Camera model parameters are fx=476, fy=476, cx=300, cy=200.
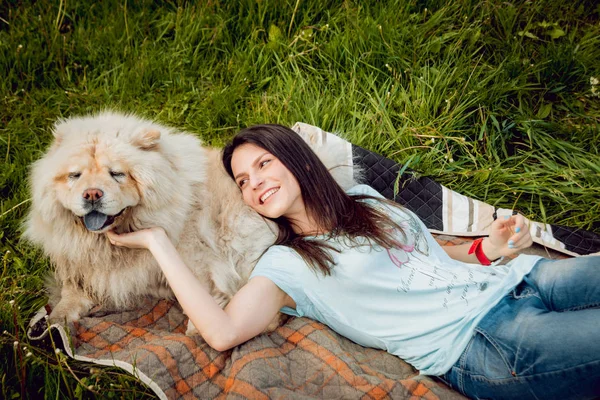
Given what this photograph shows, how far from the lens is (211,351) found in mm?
2162

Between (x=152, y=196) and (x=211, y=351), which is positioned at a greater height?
(x=152, y=196)

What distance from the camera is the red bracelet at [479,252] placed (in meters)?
2.56

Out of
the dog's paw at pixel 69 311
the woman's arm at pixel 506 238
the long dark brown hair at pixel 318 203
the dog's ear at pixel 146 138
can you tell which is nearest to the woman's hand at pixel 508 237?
the woman's arm at pixel 506 238

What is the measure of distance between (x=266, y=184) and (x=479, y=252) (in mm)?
1215

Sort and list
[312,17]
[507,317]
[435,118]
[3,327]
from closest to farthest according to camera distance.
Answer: [507,317] < [3,327] < [435,118] < [312,17]

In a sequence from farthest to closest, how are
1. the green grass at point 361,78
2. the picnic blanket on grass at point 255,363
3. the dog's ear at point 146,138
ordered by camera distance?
the green grass at point 361,78
the dog's ear at point 146,138
the picnic blanket on grass at point 255,363

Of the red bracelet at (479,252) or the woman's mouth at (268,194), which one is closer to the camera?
the woman's mouth at (268,194)

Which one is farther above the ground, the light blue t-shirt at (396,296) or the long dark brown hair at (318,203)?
the long dark brown hair at (318,203)

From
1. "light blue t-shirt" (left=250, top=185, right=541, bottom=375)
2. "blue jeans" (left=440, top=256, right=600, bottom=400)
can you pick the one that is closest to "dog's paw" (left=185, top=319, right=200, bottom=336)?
"light blue t-shirt" (left=250, top=185, right=541, bottom=375)

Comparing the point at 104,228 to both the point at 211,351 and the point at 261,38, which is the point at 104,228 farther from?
the point at 261,38

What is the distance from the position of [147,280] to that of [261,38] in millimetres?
2361

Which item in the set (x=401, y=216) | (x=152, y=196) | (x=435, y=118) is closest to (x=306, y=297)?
(x=401, y=216)

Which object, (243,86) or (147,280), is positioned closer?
(147,280)

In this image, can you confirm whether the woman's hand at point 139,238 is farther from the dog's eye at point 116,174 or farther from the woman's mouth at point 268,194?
the woman's mouth at point 268,194
